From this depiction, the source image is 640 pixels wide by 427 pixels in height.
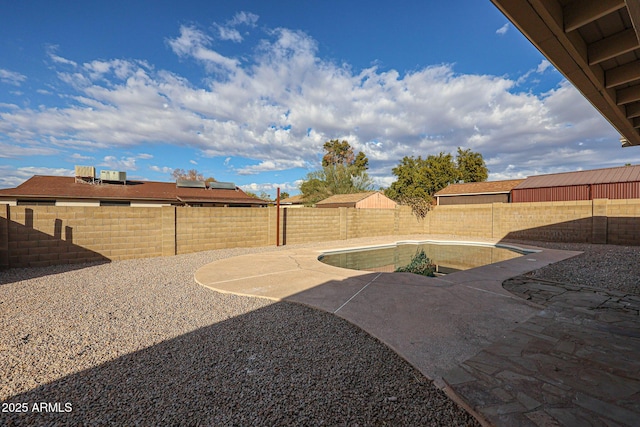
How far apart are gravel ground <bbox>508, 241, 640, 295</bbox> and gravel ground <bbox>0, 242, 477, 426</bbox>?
4.89 meters

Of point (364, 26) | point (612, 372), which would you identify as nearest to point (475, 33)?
point (364, 26)

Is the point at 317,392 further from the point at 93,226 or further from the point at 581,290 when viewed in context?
the point at 93,226

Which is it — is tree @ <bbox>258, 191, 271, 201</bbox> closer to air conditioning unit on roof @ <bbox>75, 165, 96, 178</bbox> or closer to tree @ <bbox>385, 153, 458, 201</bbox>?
tree @ <bbox>385, 153, 458, 201</bbox>

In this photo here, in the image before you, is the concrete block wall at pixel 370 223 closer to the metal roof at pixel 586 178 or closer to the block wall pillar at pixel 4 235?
the block wall pillar at pixel 4 235

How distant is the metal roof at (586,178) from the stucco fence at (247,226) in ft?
30.2

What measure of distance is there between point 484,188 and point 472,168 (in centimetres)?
947

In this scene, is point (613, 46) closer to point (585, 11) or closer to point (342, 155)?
point (585, 11)

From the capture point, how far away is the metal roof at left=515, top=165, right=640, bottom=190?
53.1 feet

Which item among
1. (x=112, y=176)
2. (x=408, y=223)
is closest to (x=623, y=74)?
(x=408, y=223)

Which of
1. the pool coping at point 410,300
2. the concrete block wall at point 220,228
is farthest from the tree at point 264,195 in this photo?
the pool coping at point 410,300

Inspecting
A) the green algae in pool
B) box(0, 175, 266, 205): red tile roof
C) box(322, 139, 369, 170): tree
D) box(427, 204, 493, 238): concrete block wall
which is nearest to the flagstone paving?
the green algae in pool

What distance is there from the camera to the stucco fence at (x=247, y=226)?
659 cm

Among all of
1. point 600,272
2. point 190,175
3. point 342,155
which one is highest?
point 342,155

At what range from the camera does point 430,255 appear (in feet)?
33.1
